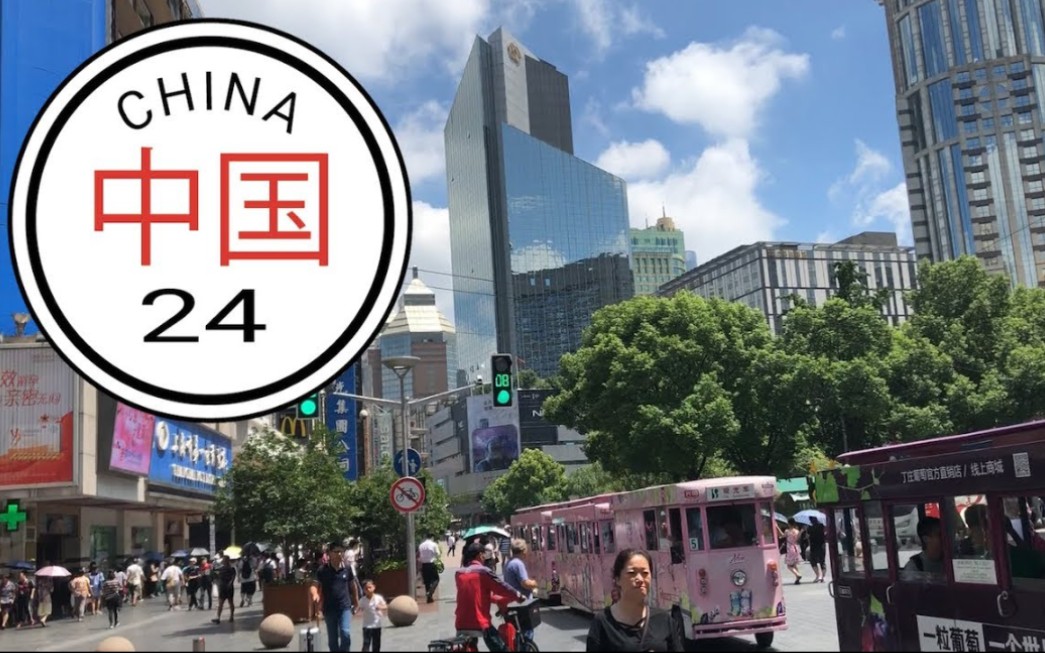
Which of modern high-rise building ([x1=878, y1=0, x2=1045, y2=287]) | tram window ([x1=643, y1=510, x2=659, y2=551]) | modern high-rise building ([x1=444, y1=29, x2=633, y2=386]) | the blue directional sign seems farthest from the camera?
modern high-rise building ([x1=444, y1=29, x2=633, y2=386])

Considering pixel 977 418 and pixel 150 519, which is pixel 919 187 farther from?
pixel 150 519

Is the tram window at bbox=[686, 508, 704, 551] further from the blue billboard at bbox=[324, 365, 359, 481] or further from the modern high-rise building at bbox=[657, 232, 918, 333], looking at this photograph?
the modern high-rise building at bbox=[657, 232, 918, 333]

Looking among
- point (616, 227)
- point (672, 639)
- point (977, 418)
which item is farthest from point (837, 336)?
point (616, 227)

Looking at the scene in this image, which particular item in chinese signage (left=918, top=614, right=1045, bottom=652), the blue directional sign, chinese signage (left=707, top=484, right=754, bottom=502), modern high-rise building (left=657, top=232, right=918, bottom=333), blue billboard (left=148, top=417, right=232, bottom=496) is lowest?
→ chinese signage (left=918, top=614, right=1045, bottom=652)

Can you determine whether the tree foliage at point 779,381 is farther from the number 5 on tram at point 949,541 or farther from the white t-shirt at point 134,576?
the number 5 on tram at point 949,541

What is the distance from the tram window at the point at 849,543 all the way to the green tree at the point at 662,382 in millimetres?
24115

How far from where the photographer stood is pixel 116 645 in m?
4.12

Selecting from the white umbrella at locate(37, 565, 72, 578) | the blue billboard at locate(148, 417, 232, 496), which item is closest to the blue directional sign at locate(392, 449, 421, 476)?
the blue billboard at locate(148, 417, 232, 496)

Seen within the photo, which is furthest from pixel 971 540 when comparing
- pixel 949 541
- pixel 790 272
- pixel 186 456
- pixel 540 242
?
pixel 540 242

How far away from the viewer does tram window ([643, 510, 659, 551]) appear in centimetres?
1653

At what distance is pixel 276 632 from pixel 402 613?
5575 millimetres

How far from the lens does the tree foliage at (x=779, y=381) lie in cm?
3794

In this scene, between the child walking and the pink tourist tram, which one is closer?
the child walking

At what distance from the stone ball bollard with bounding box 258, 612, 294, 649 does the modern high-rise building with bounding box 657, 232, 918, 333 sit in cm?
15477
